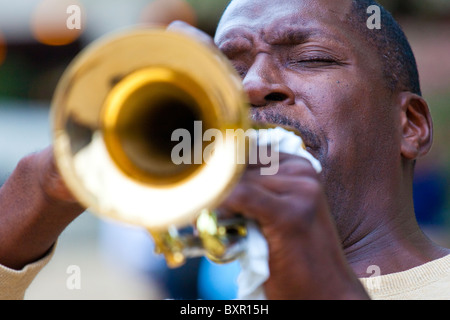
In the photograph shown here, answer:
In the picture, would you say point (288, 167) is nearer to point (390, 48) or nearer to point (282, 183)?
point (282, 183)

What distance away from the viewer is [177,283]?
7879 mm

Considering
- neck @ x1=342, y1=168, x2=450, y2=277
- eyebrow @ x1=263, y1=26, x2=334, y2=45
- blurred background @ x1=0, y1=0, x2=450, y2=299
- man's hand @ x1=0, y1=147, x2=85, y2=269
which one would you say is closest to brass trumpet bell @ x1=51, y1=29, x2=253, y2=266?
man's hand @ x1=0, y1=147, x2=85, y2=269

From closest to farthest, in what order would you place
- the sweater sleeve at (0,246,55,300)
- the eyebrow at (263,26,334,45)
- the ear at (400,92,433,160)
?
the sweater sleeve at (0,246,55,300), the eyebrow at (263,26,334,45), the ear at (400,92,433,160)

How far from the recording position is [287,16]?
322cm

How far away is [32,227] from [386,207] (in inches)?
59.3

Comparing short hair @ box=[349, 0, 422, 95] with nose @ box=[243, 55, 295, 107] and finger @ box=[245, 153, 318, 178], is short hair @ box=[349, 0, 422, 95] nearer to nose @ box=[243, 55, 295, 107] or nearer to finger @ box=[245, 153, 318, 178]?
nose @ box=[243, 55, 295, 107]

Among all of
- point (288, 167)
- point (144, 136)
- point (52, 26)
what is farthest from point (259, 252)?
point (52, 26)

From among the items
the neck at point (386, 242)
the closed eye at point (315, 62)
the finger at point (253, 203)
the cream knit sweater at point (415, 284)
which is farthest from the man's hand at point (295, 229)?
the closed eye at point (315, 62)

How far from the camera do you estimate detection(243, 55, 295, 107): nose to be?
3.01 m

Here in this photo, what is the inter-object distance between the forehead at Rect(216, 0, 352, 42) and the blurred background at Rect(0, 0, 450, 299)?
3.74 meters

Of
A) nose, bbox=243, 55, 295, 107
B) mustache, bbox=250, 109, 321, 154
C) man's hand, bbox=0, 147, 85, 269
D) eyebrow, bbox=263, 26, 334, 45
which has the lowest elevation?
man's hand, bbox=0, 147, 85, 269

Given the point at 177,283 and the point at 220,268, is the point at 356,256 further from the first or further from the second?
the point at 177,283

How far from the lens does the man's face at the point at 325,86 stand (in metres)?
3.04

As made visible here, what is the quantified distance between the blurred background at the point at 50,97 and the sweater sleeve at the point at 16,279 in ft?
12.4
